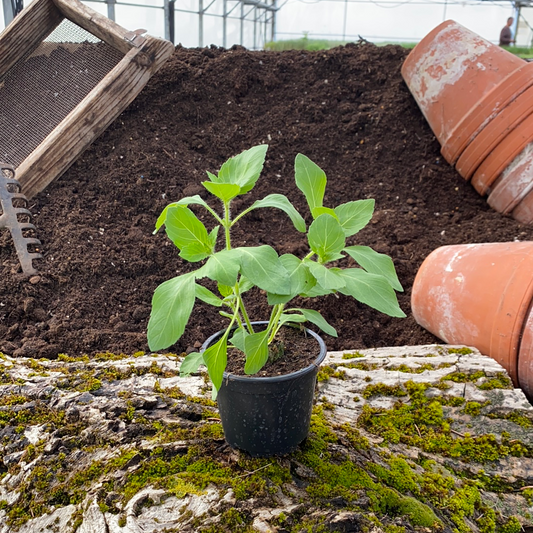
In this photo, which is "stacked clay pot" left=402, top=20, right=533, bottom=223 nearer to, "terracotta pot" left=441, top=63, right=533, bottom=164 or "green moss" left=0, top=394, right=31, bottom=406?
"terracotta pot" left=441, top=63, right=533, bottom=164

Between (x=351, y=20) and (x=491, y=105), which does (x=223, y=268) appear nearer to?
(x=491, y=105)

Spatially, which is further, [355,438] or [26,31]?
[26,31]

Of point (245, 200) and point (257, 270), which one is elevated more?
point (257, 270)

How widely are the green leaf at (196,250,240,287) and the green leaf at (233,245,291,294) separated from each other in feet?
0.08

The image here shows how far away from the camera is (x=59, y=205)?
9.69 feet

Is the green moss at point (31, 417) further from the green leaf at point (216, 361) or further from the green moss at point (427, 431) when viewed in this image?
the green moss at point (427, 431)

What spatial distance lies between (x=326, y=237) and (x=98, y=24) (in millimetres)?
3204

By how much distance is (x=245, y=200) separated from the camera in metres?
3.25

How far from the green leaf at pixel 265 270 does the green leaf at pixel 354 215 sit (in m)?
0.28

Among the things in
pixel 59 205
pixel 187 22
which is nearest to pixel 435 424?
pixel 59 205

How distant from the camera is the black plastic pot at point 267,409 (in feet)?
3.33

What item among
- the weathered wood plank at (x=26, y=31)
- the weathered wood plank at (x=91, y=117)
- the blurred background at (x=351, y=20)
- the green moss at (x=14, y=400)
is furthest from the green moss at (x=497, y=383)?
the blurred background at (x=351, y=20)

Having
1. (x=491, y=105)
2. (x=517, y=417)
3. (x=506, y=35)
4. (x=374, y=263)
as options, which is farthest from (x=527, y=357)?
(x=506, y=35)

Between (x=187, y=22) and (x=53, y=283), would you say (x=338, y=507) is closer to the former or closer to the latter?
(x=53, y=283)
